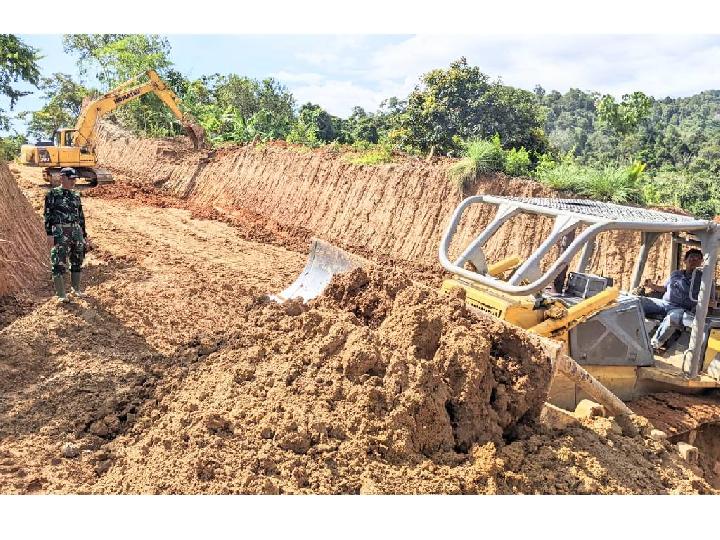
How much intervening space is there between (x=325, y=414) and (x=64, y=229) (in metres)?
5.07

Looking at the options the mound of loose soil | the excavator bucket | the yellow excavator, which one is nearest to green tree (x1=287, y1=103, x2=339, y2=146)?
the excavator bucket

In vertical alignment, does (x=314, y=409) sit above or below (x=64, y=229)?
below

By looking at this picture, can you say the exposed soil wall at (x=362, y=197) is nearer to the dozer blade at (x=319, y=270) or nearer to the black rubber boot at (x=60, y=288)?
the dozer blade at (x=319, y=270)

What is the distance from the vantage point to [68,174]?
26.8ft

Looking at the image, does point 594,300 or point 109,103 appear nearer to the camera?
point 594,300

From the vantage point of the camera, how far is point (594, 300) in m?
5.37

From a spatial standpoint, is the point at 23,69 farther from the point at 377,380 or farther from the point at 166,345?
the point at 377,380

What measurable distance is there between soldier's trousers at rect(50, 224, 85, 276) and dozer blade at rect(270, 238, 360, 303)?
109 inches

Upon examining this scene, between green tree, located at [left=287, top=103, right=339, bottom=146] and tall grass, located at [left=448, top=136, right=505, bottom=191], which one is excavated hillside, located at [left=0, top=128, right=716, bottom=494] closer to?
tall grass, located at [left=448, top=136, right=505, bottom=191]

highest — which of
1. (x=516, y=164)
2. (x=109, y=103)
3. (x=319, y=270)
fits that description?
(x=109, y=103)

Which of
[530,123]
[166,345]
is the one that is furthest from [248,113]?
[166,345]

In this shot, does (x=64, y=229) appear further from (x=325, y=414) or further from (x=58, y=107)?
(x=58, y=107)

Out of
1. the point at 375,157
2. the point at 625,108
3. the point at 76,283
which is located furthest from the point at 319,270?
the point at 625,108

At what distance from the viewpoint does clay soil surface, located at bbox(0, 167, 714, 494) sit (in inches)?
163
